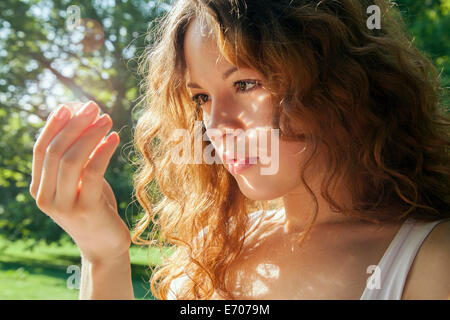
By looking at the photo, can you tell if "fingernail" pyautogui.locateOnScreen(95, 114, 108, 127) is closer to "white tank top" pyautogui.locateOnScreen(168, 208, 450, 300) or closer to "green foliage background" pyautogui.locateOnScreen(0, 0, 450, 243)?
"white tank top" pyautogui.locateOnScreen(168, 208, 450, 300)

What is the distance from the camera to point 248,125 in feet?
3.71

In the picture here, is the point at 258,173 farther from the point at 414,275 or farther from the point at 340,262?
the point at 414,275

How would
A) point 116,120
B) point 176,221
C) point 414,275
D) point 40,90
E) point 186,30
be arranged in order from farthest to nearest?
point 40,90 < point 116,120 < point 176,221 < point 186,30 < point 414,275

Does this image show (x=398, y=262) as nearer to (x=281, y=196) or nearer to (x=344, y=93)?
(x=281, y=196)

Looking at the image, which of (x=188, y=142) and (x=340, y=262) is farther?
(x=188, y=142)

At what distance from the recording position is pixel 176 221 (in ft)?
5.06

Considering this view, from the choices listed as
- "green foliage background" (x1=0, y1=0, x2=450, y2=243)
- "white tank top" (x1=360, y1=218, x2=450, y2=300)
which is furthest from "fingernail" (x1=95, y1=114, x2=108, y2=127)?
"green foliage background" (x1=0, y1=0, x2=450, y2=243)

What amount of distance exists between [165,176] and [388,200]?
747mm

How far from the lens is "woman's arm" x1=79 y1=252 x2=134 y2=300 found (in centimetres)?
103

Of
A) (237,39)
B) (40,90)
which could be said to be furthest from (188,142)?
(40,90)

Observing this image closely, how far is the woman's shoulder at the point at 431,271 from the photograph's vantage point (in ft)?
3.22

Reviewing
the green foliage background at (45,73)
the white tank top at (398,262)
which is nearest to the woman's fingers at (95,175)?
the white tank top at (398,262)

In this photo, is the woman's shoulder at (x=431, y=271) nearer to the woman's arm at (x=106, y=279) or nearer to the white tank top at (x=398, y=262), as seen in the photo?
the white tank top at (x=398, y=262)

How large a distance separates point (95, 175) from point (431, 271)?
0.75 meters
